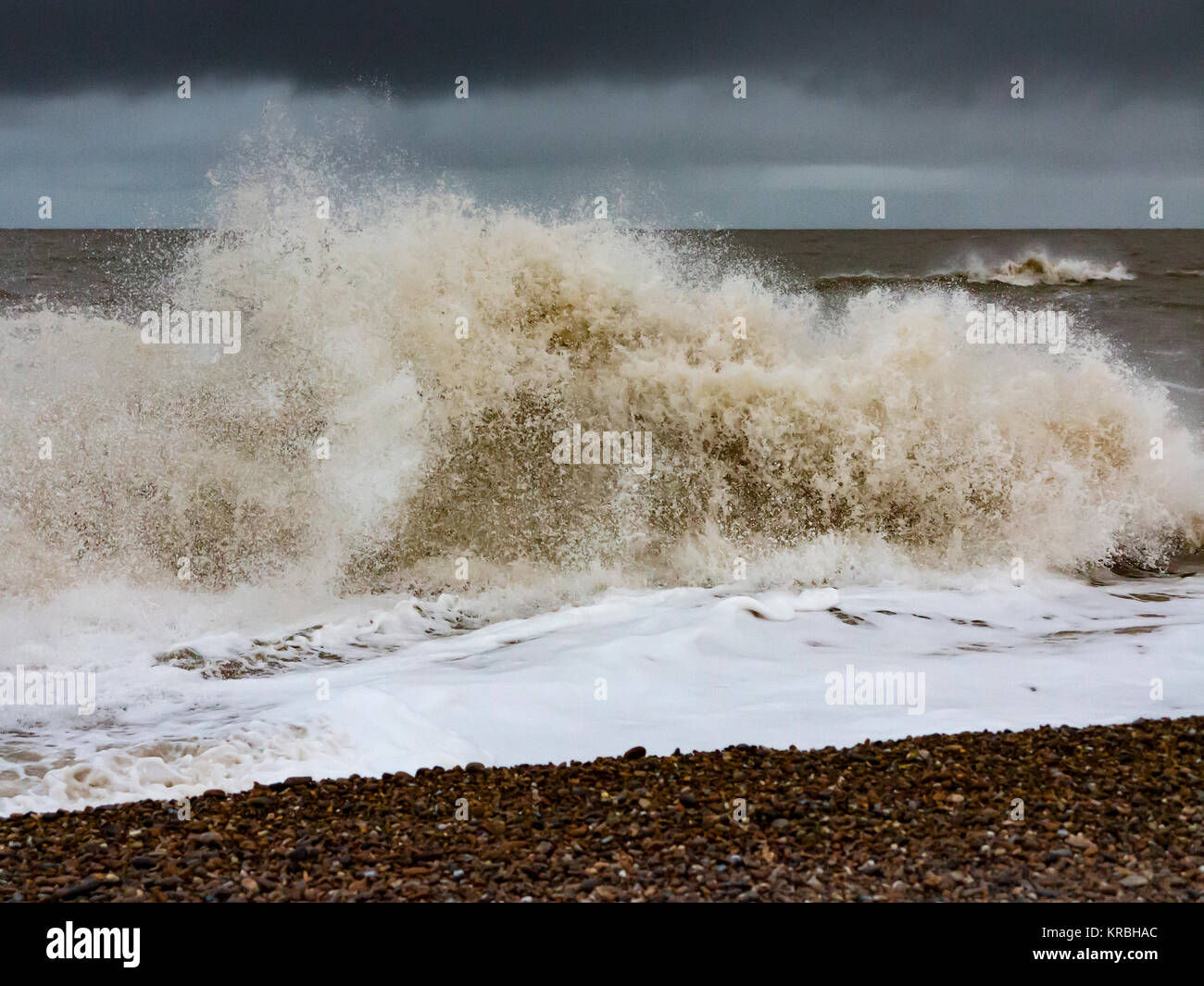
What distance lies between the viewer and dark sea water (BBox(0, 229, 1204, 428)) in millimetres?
20031

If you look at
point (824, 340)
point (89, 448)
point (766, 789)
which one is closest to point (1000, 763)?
point (766, 789)

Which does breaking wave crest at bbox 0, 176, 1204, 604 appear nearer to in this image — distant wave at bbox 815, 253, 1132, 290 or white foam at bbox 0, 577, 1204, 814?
white foam at bbox 0, 577, 1204, 814

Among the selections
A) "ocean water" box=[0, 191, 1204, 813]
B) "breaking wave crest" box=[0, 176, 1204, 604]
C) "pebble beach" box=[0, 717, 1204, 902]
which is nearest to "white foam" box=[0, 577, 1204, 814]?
"ocean water" box=[0, 191, 1204, 813]

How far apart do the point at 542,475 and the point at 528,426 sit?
1.68 feet

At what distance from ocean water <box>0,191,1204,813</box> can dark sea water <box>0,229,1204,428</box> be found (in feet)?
5.80

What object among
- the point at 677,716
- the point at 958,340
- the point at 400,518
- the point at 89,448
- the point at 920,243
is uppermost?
the point at 920,243

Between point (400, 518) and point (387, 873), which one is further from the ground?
point (400, 518)

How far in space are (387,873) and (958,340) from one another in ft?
27.9

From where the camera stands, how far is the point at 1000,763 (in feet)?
15.1

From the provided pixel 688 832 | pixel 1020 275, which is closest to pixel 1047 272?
pixel 1020 275

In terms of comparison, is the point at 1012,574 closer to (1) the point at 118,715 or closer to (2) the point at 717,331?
(2) the point at 717,331

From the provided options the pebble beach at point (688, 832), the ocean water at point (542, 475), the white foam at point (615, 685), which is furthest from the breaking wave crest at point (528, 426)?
the pebble beach at point (688, 832)

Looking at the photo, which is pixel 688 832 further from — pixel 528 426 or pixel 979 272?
pixel 979 272

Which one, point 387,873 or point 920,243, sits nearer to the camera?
point 387,873
